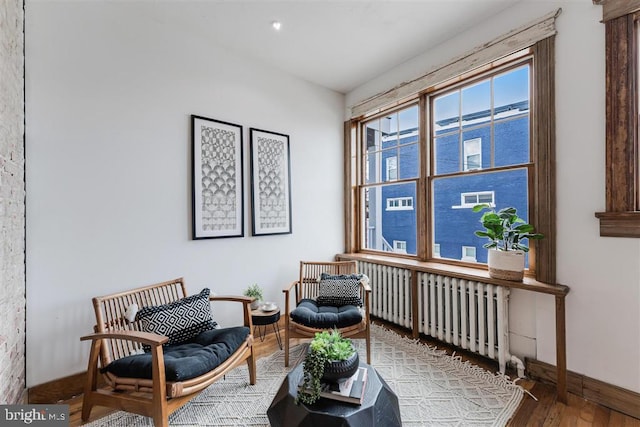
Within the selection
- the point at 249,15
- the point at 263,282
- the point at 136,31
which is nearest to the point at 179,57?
the point at 136,31

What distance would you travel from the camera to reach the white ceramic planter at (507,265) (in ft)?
6.97

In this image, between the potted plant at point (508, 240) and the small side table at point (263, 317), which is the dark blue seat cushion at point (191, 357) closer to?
the small side table at point (263, 317)

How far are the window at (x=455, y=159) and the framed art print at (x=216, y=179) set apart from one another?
1551mm

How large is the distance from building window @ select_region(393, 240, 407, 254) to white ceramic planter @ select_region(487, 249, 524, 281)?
107 centimetres

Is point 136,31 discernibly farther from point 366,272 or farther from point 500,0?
point 366,272

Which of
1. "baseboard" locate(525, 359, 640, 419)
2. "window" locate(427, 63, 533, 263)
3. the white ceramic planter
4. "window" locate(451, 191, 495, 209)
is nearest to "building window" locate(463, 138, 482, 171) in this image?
"window" locate(427, 63, 533, 263)

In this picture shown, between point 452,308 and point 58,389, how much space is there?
3.06m

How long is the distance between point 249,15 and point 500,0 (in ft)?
6.62

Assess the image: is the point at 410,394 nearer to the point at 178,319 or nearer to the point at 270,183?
the point at 178,319

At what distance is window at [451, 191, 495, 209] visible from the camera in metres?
2.56

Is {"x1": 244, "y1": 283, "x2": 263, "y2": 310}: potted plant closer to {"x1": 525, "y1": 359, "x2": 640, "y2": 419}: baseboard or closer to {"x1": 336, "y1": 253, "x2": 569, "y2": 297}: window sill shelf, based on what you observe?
{"x1": 336, "y1": 253, "x2": 569, "y2": 297}: window sill shelf

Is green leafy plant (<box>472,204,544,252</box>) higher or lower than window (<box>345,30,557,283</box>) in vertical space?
lower

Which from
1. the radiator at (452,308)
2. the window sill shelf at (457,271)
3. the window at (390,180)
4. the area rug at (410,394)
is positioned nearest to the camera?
the area rug at (410,394)

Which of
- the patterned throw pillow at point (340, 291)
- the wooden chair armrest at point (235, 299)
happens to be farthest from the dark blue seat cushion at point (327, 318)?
the wooden chair armrest at point (235, 299)
